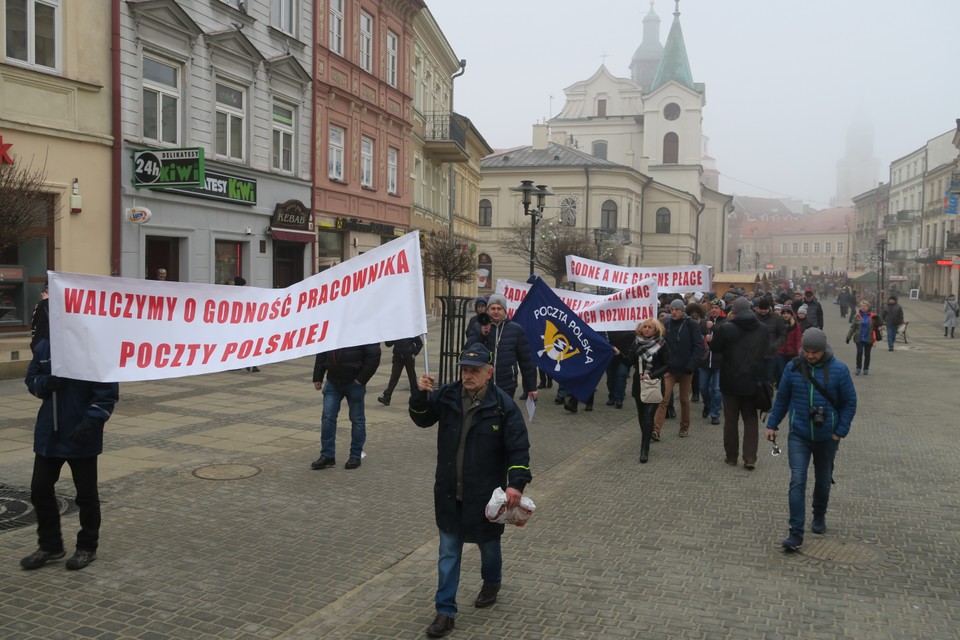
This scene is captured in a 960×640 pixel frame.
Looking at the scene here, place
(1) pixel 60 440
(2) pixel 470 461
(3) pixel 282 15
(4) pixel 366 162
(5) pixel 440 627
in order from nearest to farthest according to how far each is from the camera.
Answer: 1. (5) pixel 440 627
2. (2) pixel 470 461
3. (1) pixel 60 440
4. (3) pixel 282 15
5. (4) pixel 366 162

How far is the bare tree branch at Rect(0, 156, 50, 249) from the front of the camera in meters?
12.2

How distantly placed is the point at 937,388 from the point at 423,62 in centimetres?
2292

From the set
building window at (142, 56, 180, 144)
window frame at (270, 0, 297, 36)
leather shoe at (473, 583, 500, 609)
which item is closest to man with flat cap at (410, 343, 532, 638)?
leather shoe at (473, 583, 500, 609)

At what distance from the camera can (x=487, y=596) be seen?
5.28m

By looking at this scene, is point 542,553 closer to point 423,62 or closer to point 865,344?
point 865,344

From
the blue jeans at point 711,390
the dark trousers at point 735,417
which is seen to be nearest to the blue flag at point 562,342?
the dark trousers at point 735,417

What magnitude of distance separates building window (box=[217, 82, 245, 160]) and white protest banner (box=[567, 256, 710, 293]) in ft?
30.9

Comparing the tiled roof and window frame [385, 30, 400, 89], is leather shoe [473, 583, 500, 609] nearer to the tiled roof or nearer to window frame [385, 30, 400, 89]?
window frame [385, 30, 400, 89]

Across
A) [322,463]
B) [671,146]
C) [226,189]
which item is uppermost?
[671,146]

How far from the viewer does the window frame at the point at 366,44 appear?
87.3 feet

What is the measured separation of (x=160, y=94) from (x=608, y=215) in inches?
2190

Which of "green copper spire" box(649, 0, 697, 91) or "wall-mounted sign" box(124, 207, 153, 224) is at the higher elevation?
"green copper spire" box(649, 0, 697, 91)

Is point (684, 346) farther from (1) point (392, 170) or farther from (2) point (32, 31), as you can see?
(1) point (392, 170)

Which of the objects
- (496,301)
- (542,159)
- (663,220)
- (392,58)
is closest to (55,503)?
(496,301)
